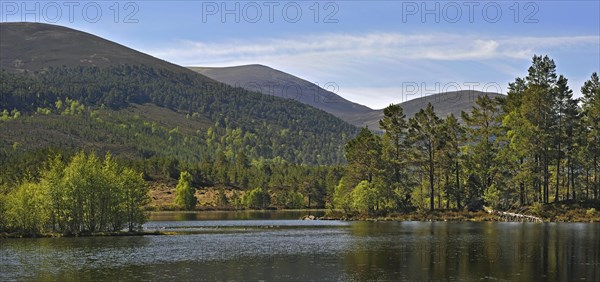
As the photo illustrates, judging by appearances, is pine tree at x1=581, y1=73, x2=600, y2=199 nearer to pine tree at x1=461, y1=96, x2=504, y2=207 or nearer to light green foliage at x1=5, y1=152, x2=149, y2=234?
pine tree at x1=461, y1=96, x2=504, y2=207

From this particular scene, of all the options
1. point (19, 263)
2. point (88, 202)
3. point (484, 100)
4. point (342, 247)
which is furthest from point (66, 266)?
point (484, 100)

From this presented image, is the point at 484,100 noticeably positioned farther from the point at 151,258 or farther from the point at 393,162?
the point at 151,258

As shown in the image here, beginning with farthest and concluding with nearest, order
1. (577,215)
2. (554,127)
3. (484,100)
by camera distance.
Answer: (484,100), (554,127), (577,215)

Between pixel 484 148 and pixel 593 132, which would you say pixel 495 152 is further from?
pixel 593 132

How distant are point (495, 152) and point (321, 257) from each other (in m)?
77.9

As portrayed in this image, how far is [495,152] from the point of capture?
448ft

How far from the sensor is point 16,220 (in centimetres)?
9769

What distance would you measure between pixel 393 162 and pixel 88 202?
6755 cm

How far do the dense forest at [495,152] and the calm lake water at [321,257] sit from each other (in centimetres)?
3104

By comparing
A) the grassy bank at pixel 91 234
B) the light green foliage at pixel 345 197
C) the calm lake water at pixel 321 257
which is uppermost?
the light green foliage at pixel 345 197

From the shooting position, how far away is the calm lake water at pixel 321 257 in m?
55.0

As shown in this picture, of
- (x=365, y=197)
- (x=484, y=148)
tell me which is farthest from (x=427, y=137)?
(x=365, y=197)

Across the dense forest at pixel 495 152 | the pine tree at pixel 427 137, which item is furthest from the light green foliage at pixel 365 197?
the pine tree at pixel 427 137

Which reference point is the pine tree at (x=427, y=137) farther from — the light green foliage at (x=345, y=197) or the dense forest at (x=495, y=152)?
the light green foliage at (x=345, y=197)
